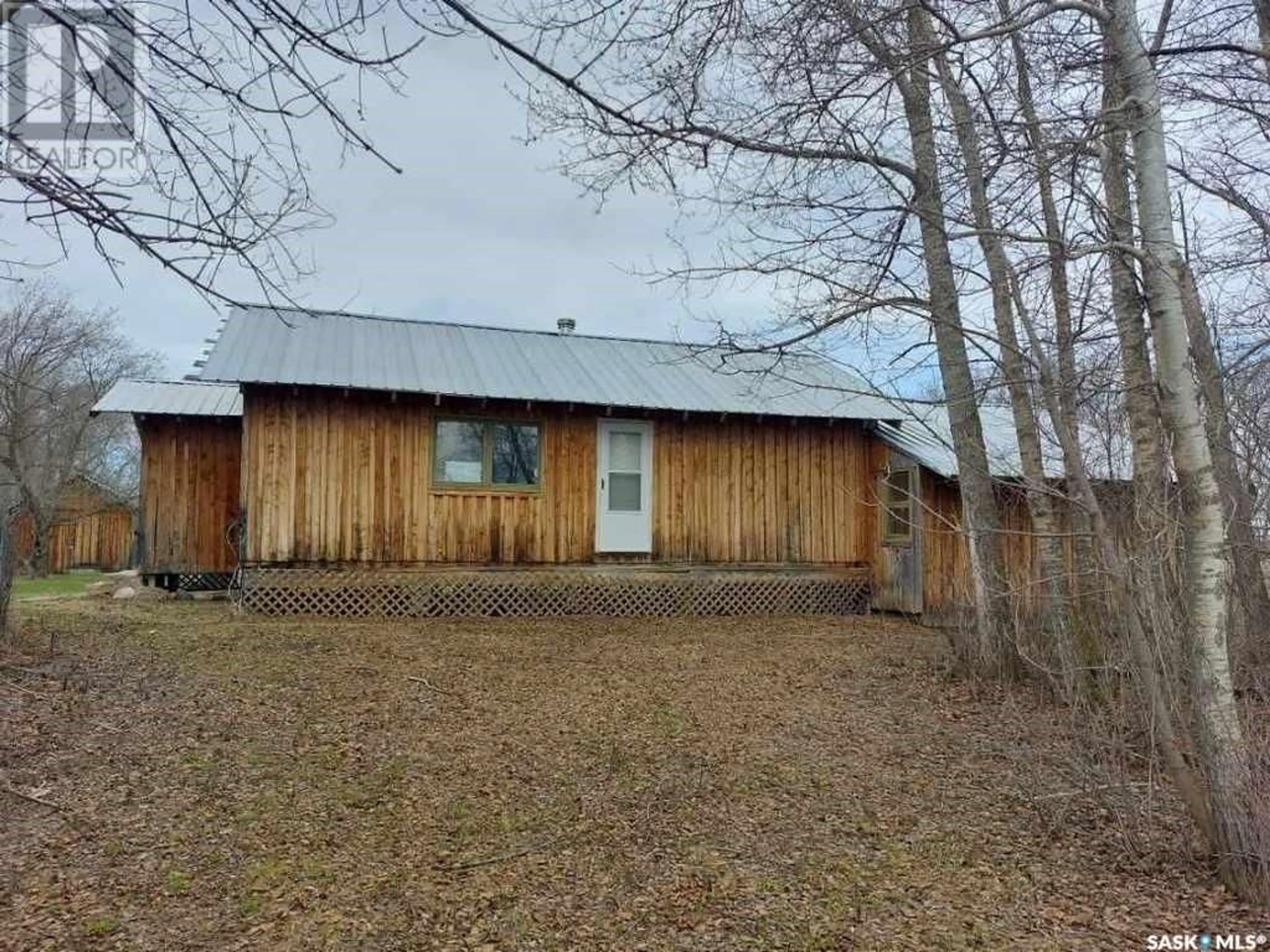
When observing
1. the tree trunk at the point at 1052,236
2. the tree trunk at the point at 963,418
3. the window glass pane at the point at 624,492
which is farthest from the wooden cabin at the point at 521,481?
the tree trunk at the point at 1052,236

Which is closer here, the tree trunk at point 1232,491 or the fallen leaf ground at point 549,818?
the fallen leaf ground at point 549,818

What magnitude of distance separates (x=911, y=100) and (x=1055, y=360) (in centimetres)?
231

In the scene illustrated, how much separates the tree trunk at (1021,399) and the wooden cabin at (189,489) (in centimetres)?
1023

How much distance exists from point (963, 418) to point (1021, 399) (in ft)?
2.76

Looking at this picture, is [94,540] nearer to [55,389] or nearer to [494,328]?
[55,389]

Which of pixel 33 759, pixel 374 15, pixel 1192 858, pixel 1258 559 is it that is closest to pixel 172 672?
pixel 33 759

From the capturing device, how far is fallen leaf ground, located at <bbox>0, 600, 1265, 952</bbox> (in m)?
2.79

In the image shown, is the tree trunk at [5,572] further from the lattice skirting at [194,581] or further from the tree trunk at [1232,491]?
the tree trunk at [1232,491]

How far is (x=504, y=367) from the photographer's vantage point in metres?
11.9

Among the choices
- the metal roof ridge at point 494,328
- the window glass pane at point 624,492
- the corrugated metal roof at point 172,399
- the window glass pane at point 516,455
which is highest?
the metal roof ridge at point 494,328

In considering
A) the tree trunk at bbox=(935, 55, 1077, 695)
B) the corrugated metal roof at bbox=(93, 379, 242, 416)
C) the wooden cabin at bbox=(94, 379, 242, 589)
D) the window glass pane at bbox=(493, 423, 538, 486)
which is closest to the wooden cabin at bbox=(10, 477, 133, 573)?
the corrugated metal roof at bbox=(93, 379, 242, 416)

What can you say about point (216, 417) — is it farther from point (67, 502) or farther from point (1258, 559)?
point (67, 502)

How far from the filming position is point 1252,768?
3.03 m

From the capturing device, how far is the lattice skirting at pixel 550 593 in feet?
33.1
